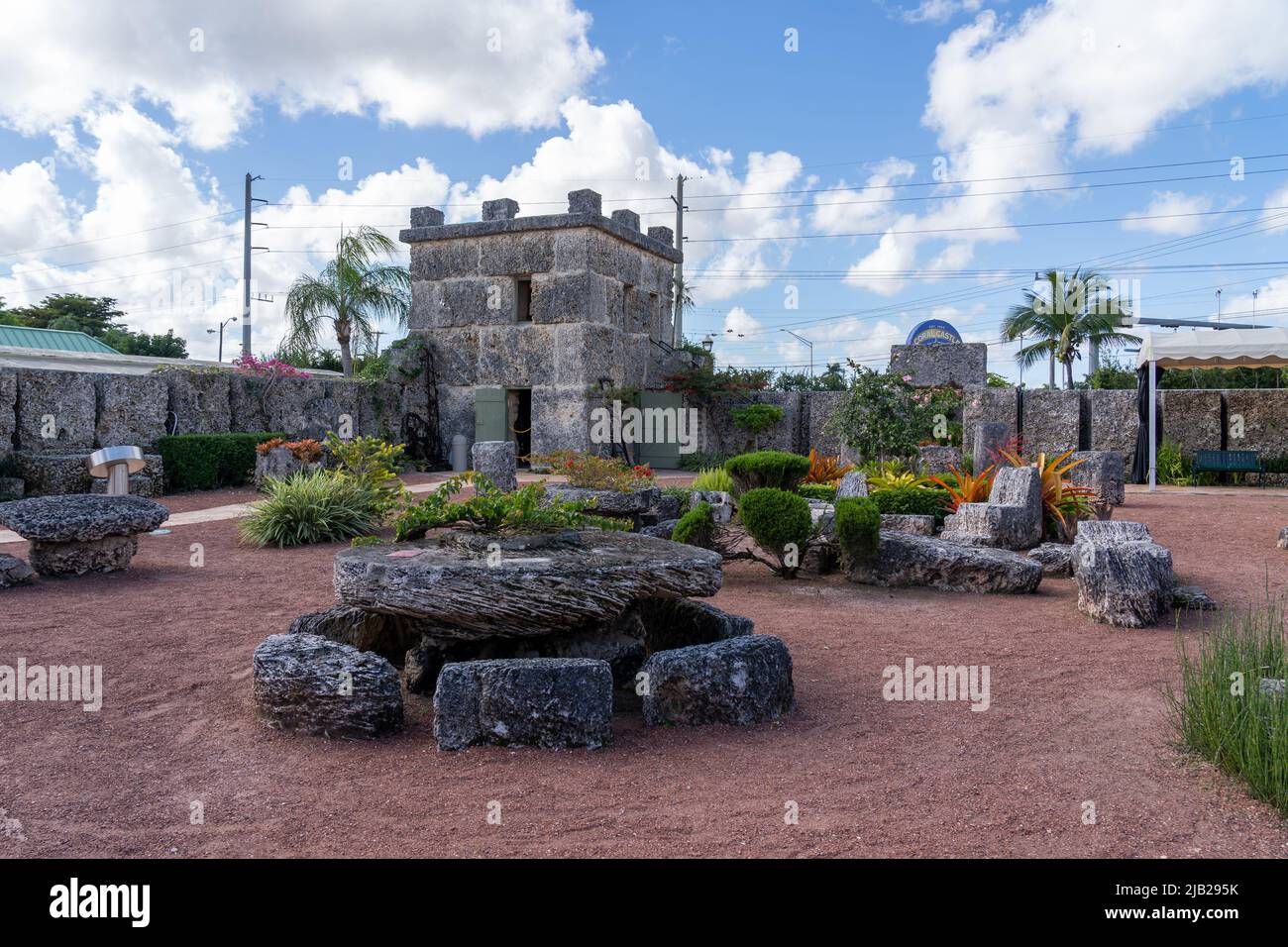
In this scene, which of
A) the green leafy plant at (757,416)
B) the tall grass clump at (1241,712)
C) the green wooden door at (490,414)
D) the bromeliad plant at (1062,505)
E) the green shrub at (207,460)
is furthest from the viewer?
the green leafy plant at (757,416)

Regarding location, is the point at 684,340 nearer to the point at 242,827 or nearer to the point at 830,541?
the point at 830,541

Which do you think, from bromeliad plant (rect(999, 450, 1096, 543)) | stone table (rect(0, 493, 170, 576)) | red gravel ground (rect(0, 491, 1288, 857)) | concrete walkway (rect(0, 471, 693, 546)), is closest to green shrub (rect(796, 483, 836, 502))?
bromeliad plant (rect(999, 450, 1096, 543))

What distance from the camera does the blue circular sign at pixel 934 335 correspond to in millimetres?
18467

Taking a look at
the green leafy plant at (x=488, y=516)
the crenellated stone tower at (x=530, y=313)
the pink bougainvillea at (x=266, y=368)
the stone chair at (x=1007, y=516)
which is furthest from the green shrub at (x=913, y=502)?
the pink bougainvillea at (x=266, y=368)

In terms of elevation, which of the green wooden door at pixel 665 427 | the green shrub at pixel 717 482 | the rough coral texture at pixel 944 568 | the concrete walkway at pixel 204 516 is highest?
the green wooden door at pixel 665 427

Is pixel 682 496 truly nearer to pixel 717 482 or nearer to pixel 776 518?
pixel 717 482

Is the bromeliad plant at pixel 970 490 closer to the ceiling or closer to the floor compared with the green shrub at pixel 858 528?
closer to the ceiling

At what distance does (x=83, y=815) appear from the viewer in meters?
3.38

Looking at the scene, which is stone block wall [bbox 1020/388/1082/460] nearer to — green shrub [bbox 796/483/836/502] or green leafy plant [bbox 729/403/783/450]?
green leafy plant [bbox 729/403/783/450]

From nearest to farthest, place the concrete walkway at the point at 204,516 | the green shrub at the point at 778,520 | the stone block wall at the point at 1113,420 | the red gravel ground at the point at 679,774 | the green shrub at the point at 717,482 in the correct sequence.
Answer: the red gravel ground at the point at 679,774 < the green shrub at the point at 778,520 < the concrete walkway at the point at 204,516 < the green shrub at the point at 717,482 < the stone block wall at the point at 1113,420

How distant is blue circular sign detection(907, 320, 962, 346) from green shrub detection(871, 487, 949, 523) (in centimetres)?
911

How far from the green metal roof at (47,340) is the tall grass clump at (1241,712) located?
2496cm

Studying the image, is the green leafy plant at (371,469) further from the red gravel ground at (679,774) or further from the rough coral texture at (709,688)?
the rough coral texture at (709,688)

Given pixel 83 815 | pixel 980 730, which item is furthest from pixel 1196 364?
pixel 83 815
